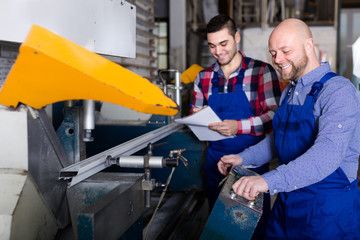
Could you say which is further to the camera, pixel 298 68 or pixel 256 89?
pixel 256 89

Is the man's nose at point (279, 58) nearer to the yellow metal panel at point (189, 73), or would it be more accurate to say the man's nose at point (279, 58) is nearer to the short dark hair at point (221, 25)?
the short dark hair at point (221, 25)

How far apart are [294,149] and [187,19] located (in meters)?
5.98

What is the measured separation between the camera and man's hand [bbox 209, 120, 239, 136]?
194 centimetres

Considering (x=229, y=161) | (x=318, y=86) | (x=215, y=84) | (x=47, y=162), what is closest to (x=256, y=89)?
(x=215, y=84)

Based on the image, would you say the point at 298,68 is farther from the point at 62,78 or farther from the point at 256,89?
the point at 62,78

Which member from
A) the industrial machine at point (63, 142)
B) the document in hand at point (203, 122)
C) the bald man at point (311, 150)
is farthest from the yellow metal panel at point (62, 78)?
the document in hand at point (203, 122)

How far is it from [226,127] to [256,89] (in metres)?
0.29

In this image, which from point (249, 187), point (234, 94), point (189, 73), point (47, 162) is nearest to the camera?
point (47, 162)

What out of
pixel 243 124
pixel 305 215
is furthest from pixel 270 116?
pixel 305 215

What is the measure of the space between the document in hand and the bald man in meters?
0.46

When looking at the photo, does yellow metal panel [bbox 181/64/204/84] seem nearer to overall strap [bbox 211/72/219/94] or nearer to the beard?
overall strap [bbox 211/72/219/94]

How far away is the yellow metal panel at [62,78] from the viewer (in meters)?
0.81

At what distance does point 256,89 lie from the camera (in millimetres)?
2020

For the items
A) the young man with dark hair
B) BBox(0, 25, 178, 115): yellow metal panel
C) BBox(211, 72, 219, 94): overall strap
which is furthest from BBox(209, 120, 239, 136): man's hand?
BBox(0, 25, 178, 115): yellow metal panel
